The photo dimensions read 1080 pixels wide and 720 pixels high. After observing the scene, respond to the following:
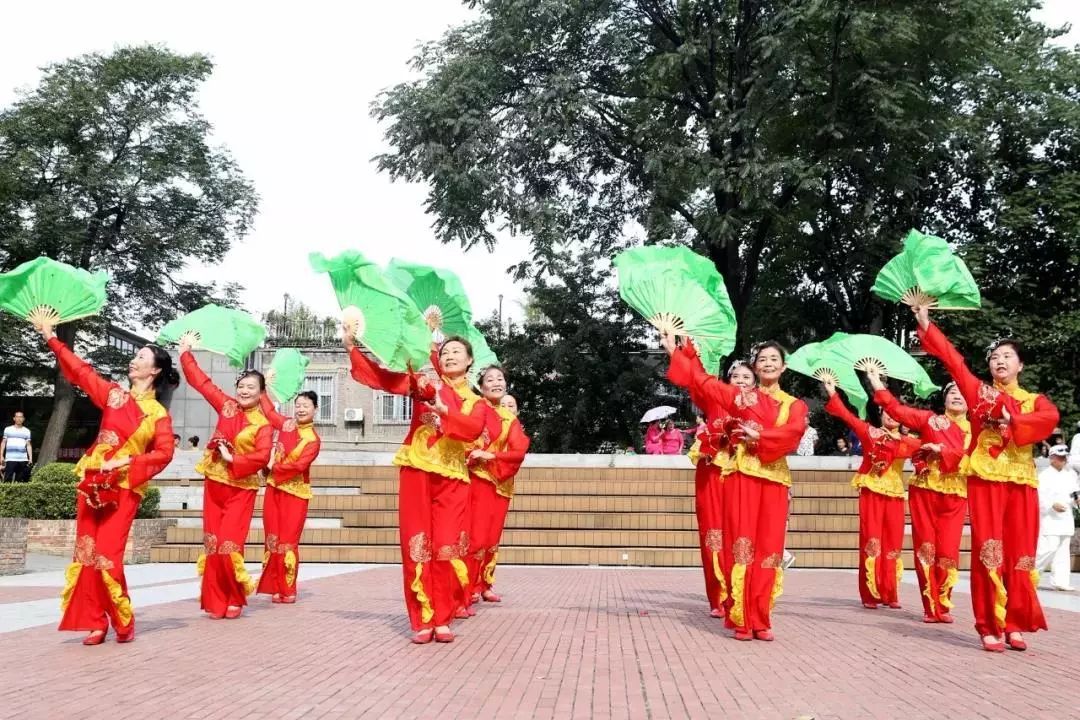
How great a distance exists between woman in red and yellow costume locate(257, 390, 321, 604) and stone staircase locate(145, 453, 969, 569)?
18.0ft

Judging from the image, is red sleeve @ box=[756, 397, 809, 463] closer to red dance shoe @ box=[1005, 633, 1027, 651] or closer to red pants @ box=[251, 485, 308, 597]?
red dance shoe @ box=[1005, 633, 1027, 651]

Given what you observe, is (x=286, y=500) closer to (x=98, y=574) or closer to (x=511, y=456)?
(x=511, y=456)

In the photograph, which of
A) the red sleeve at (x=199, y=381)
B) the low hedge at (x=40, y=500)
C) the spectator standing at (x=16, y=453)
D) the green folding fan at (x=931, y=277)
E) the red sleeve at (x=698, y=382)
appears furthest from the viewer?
the spectator standing at (x=16, y=453)

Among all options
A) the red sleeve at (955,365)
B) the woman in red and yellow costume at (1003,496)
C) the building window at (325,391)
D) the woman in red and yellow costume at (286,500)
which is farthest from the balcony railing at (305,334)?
the woman in red and yellow costume at (1003,496)

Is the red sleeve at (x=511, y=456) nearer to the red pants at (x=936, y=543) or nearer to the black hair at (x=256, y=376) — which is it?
the black hair at (x=256, y=376)

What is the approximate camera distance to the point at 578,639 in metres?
7.75

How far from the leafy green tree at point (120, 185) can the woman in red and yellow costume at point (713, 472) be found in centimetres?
2597

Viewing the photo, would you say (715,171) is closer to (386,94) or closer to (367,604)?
(386,94)

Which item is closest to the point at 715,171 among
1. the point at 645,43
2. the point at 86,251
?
the point at 645,43

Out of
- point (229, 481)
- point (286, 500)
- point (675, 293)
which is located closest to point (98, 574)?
point (229, 481)

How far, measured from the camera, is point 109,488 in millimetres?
7176

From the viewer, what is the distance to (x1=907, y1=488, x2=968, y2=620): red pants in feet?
30.6

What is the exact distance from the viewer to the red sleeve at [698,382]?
26.6 ft

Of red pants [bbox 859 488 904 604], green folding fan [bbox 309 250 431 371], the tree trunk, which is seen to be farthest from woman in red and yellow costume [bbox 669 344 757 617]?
the tree trunk
